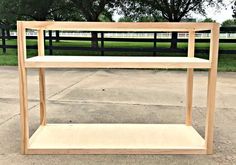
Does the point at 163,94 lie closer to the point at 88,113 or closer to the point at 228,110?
the point at 228,110

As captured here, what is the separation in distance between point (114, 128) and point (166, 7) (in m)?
13.1

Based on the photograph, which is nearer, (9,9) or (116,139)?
(116,139)

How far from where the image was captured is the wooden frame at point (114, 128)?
246cm

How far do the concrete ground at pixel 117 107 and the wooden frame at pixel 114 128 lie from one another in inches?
3.6

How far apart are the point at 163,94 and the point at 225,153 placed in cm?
254

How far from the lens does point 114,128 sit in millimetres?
3246

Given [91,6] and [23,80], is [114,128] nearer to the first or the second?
[23,80]

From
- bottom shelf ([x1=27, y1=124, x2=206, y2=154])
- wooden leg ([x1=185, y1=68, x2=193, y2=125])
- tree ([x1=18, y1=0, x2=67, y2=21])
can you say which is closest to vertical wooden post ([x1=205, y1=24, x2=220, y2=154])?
bottom shelf ([x1=27, y1=124, x2=206, y2=154])

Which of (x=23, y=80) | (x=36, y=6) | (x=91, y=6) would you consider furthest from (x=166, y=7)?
(x=23, y=80)

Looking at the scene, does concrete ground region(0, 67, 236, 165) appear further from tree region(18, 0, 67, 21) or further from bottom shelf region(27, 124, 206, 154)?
tree region(18, 0, 67, 21)

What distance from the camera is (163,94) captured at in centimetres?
516

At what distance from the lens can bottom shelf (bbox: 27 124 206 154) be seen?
2641 millimetres

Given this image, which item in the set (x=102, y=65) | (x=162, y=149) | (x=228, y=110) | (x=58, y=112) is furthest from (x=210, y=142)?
(x=58, y=112)

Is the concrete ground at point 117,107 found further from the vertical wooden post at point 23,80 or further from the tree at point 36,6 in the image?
the tree at point 36,6
